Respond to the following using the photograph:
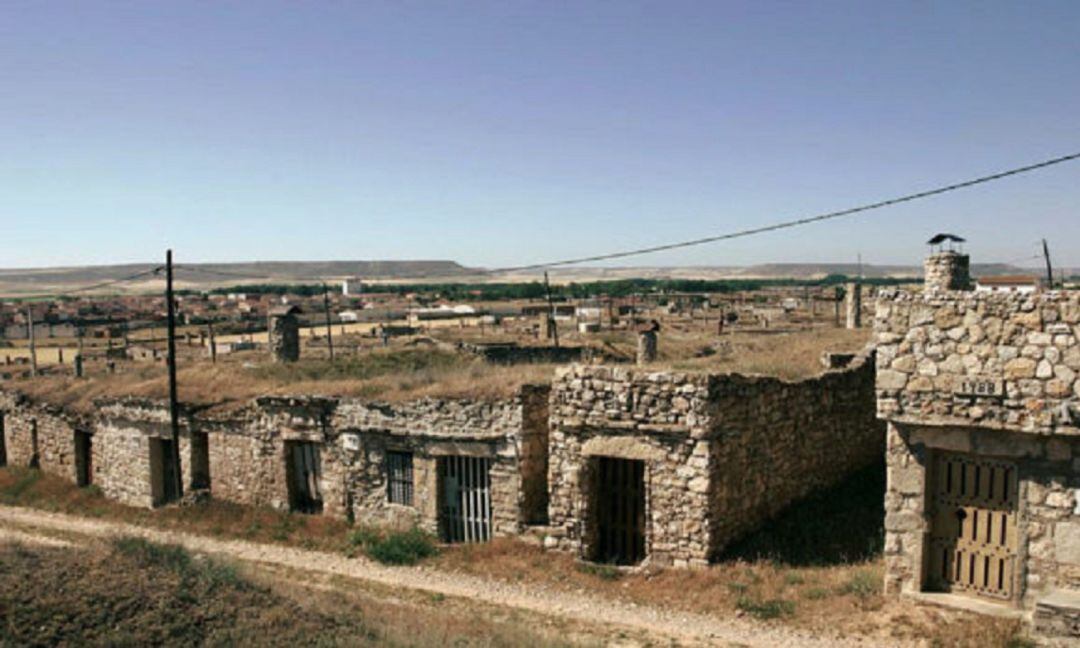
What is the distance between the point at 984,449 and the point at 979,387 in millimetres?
798

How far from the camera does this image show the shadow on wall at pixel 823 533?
1243 cm

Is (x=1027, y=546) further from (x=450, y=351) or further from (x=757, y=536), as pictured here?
(x=450, y=351)

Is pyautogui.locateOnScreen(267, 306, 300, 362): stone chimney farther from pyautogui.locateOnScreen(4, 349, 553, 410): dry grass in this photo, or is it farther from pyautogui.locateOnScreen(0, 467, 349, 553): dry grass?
pyautogui.locateOnScreen(0, 467, 349, 553): dry grass

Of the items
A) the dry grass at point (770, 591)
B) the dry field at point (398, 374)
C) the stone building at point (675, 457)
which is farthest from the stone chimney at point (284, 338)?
the stone building at point (675, 457)

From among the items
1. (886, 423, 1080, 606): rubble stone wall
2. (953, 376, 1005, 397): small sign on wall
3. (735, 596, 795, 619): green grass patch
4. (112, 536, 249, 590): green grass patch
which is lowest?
(735, 596, 795, 619): green grass patch

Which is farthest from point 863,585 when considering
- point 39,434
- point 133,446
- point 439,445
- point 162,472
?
point 39,434

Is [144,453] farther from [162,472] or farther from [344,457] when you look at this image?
[344,457]

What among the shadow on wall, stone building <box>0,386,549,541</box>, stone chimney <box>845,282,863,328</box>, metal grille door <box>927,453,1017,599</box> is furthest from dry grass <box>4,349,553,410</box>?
stone chimney <box>845,282,863,328</box>

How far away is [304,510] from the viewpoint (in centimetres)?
1777

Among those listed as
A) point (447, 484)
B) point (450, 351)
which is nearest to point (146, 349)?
point (450, 351)

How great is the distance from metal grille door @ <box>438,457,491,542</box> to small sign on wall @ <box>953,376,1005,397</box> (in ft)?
26.6

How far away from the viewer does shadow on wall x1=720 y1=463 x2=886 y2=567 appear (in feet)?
40.8

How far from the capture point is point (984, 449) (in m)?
9.94

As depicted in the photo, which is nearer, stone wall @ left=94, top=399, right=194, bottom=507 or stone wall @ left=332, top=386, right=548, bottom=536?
stone wall @ left=332, top=386, right=548, bottom=536
